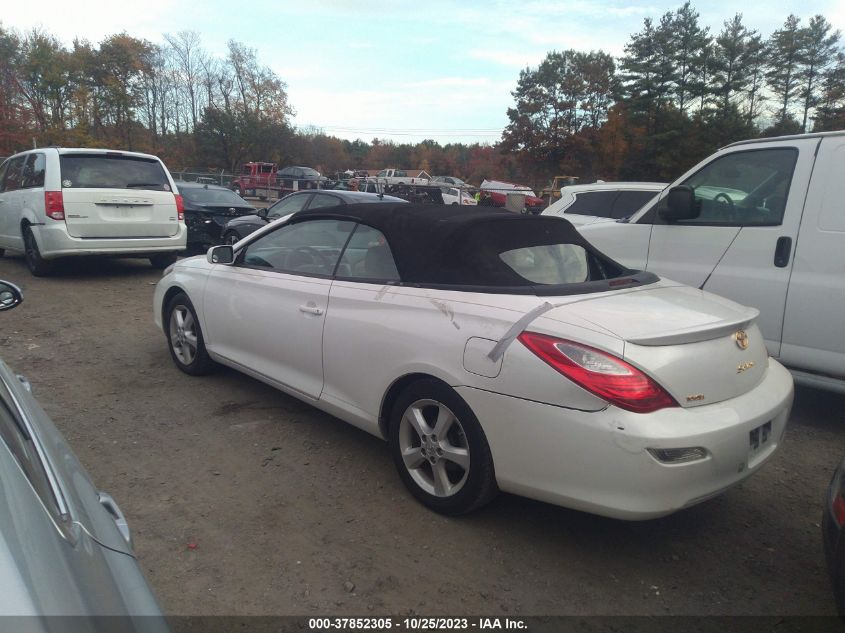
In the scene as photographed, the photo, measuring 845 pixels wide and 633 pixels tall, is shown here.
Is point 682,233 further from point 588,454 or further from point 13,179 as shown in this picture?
point 13,179

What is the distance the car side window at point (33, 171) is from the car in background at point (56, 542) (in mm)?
8115

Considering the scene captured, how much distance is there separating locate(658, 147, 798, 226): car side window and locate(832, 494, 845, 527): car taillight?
2924 mm

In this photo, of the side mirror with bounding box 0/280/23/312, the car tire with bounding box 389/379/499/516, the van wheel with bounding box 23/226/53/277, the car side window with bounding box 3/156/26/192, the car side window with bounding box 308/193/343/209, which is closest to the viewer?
the side mirror with bounding box 0/280/23/312

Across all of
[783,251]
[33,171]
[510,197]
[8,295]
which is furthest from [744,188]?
[510,197]

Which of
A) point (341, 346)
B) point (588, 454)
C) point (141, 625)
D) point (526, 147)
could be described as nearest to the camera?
point (141, 625)

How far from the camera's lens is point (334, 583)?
2.61 metres

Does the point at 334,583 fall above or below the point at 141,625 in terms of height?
below

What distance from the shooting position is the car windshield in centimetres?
1224

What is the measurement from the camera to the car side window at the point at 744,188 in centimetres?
465

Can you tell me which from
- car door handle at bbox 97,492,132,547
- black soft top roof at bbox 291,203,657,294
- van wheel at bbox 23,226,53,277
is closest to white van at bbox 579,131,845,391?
black soft top roof at bbox 291,203,657,294

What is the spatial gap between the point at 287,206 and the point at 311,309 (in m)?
8.65

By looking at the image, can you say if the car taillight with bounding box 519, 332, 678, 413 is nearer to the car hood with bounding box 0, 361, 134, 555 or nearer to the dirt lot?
the dirt lot

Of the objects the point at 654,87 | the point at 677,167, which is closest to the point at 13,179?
the point at 677,167

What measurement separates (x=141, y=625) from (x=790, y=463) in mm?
3920
